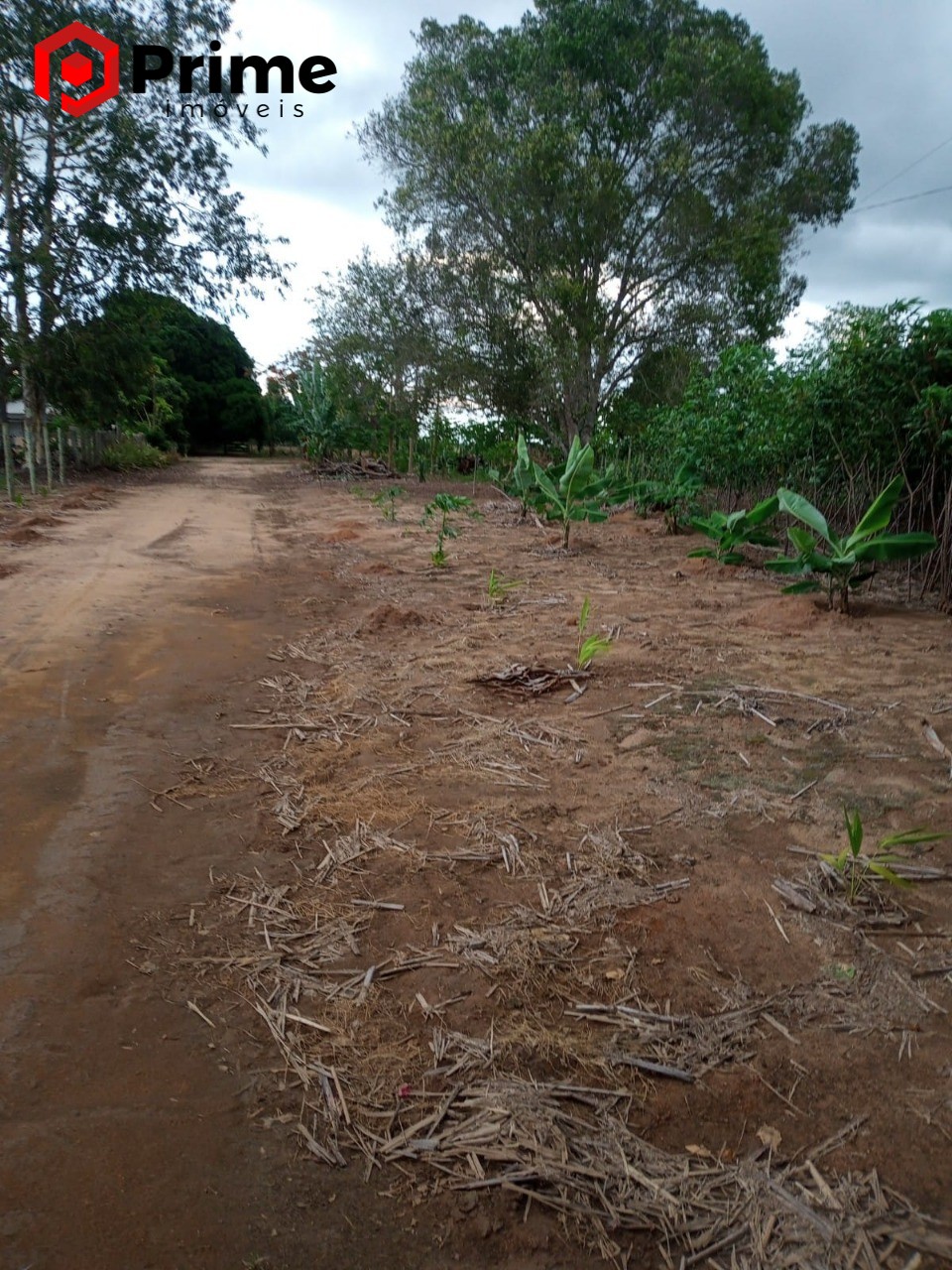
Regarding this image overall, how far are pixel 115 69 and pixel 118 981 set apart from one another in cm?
1739

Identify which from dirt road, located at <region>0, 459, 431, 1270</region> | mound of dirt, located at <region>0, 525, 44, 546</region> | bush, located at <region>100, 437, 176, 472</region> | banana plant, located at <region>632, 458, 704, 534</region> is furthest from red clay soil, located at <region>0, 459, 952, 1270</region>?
bush, located at <region>100, 437, 176, 472</region>

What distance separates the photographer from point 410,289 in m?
19.8

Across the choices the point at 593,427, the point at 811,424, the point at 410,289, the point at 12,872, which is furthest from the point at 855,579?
the point at 410,289

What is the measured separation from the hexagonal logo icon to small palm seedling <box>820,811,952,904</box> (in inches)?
655

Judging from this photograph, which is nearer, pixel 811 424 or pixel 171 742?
pixel 171 742

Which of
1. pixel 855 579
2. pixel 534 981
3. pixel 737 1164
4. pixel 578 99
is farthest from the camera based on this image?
pixel 578 99

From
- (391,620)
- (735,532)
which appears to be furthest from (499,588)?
(735,532)

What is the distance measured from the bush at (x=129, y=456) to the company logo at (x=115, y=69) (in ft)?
26.5

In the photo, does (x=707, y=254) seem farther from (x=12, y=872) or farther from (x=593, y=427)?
(x=12, y=872)

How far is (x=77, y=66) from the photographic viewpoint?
13984 millimetres

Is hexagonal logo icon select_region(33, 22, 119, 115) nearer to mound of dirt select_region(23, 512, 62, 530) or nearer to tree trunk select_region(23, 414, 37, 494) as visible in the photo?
tree trunk select_region(23, 414, 37, 494)

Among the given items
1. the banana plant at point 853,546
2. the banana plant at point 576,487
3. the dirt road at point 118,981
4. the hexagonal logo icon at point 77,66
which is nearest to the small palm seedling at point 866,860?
the dirt road at point 118,981

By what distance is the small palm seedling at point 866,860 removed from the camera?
2.20 meters

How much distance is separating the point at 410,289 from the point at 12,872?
19650mm
